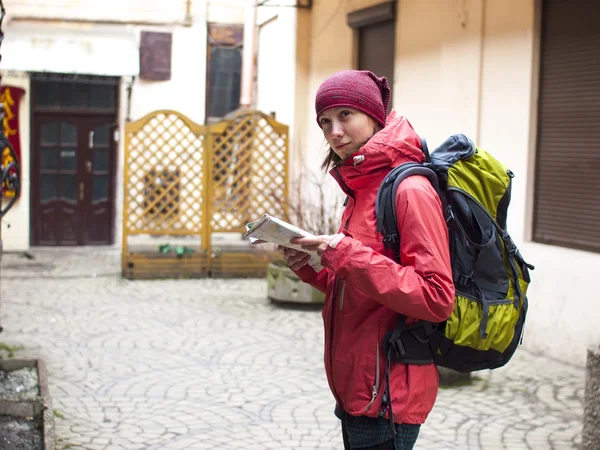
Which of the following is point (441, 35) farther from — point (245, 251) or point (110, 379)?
point (110, 379)

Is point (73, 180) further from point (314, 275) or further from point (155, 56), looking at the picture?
point (314, 275)

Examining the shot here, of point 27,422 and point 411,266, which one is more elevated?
point 411,266

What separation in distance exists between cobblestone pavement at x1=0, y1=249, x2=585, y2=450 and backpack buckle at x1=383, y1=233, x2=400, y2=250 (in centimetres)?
261

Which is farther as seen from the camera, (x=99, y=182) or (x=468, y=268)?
(x=99, y=182)

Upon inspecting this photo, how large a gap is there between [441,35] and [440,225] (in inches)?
266

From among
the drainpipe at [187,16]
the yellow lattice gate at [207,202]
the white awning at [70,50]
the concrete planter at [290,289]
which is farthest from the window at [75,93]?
the concrete planter at [290,289]

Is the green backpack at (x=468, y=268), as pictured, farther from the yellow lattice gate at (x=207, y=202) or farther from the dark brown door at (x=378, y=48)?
the yellow lattice gate at (x=207, y=202)

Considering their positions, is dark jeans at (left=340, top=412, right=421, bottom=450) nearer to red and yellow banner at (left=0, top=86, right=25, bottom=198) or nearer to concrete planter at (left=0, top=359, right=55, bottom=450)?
concrete planter at (left=0, top=359, right=55, bottom=450)

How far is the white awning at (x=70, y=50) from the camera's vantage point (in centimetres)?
1302

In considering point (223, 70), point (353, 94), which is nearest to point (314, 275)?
point (353, 94)

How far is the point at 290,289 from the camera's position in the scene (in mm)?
8859

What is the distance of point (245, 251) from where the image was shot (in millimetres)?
11250

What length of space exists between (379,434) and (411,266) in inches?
20.1

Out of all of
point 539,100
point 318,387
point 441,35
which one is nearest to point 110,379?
point 318,387
